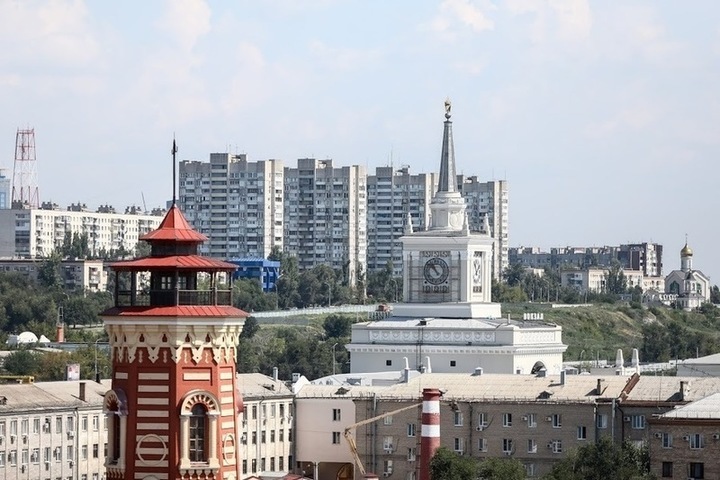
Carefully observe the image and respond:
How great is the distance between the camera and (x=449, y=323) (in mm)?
104062

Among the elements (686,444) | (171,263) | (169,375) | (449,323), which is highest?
(171,263)

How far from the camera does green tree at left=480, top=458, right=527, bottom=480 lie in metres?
76.9

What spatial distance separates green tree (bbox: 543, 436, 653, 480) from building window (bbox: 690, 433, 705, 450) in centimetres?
175

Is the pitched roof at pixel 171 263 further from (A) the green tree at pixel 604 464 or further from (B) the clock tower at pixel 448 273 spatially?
(B) the clock tower at pixel 448 273

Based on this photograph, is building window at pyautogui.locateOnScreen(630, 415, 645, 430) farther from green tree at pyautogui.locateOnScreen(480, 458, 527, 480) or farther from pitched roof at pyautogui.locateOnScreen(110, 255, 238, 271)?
pitched roof at pyautogui.locateOnScreen(110, 255, 238, 271)

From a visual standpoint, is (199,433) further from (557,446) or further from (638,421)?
(557,446)

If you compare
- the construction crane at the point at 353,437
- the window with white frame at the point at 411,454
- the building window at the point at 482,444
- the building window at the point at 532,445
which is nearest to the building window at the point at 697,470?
the building window at the point at 532,445

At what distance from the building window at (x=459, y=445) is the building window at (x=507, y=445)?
154cm

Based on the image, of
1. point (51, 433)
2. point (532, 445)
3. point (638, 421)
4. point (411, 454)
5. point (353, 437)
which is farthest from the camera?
point (353, 437)

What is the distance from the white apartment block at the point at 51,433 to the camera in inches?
3391

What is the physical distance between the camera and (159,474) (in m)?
25.8

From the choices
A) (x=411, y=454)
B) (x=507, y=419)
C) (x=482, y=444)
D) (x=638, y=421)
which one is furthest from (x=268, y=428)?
(x=638, y=421)

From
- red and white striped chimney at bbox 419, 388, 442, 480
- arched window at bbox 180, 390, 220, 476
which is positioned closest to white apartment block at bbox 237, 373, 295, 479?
red and white striped chimney at bbox 419, 388, 442, 480

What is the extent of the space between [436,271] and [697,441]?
3631 centimetres
